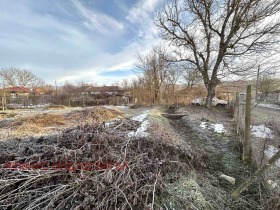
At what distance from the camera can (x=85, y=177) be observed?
199 centimetres

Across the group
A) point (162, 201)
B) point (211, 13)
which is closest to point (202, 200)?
point (162, 201)

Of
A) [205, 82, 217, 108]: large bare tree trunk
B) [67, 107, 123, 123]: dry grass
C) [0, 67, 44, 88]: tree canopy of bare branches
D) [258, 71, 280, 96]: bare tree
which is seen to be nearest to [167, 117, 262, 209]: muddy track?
[258, 71, 280, 96]: bare tree

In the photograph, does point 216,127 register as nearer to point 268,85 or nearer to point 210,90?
point 268,85

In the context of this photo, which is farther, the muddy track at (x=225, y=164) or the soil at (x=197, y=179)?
the muddy track at (x=225, y=164)

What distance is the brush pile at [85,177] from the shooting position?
1.80 metres

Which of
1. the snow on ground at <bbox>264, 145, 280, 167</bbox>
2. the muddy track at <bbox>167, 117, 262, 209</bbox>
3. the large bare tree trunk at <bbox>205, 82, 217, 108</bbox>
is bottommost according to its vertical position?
the muddy track at <bbox>167, 117, 262, 209</bbox>

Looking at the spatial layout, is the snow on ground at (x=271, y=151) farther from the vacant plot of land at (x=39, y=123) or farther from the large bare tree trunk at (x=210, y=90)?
the large bare tree trunk at (x=210, y=90)

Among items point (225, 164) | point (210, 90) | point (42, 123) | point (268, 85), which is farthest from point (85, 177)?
point (210, 90)

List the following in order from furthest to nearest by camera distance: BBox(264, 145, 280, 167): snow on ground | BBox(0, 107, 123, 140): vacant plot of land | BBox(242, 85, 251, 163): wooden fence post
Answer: BBox(0, 107, 123, 140): vacant plot of land → BBox(242, 85, 251, 163): wooden fence post → BBox(264, 145, 280, 167): snow on ground

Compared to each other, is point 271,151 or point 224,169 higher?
point 271,151

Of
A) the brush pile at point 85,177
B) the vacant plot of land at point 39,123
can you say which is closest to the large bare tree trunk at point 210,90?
the vacant plot of land at point 39,123

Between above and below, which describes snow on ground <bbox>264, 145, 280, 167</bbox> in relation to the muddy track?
above

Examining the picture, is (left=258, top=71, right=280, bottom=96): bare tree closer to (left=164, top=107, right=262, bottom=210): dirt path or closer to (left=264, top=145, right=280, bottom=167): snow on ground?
(left=264, top=145, right=280, bottom=167): snow on ground

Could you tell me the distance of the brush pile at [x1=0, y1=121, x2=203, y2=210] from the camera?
1.80 meters
